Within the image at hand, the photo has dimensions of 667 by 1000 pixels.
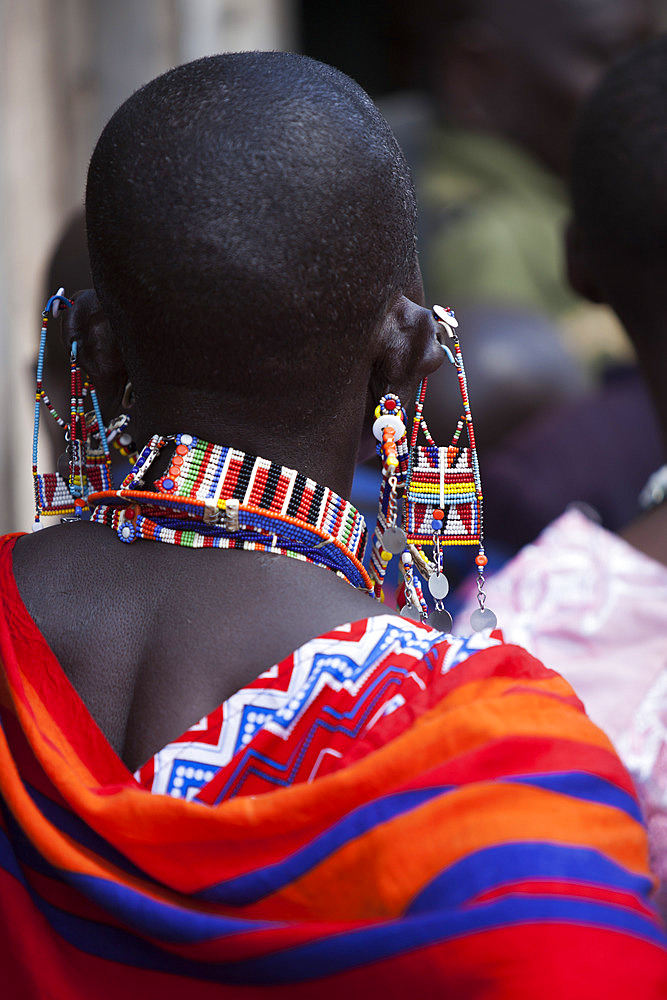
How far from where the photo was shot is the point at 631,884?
3.66 ft

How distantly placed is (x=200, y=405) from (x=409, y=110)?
4403mm

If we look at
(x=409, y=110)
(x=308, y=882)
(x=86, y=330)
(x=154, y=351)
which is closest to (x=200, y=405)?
(x=154, y=351)

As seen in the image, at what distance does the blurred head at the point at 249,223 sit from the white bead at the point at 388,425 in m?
0.10

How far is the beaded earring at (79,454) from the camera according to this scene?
62.2 inches

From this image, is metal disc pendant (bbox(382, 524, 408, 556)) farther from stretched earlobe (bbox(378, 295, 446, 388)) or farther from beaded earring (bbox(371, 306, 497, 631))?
stretched earlobe (bbox(378, 295, 446, 388))

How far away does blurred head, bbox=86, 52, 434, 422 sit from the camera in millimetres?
1271

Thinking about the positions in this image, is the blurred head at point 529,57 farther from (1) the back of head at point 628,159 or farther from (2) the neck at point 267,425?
(2) the neck at point 267,425

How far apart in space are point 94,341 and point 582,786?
78 centimetres

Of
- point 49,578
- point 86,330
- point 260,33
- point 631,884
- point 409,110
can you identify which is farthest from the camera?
point 409,110

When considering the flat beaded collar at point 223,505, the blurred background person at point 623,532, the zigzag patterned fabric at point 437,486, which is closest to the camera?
the flat beaded collar at point 223,505

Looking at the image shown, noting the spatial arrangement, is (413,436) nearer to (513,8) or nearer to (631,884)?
(631,884)

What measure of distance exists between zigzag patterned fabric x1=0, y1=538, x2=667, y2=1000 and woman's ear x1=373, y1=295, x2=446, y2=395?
1.04 feet

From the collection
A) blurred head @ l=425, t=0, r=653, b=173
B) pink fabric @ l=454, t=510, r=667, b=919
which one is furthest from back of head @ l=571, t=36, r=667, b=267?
blurred head @ l=425, t=0, r=653, b=173

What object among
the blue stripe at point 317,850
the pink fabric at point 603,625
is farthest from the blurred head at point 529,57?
the blue stripe at point 317,850
